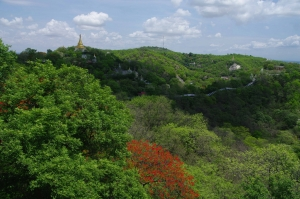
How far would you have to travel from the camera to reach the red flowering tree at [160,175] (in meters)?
12.9

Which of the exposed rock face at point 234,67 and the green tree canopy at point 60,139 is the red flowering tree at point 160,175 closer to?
the green tree canopy at point 60,139

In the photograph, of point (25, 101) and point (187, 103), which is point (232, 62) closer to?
point (187, 103)

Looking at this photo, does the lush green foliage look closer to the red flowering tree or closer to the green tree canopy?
the green tree canopy

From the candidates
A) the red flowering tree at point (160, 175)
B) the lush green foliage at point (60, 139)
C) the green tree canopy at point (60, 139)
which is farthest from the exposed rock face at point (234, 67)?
the lush green foliage at point (60, 139)

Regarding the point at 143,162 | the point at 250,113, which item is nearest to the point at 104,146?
the point at 143,162

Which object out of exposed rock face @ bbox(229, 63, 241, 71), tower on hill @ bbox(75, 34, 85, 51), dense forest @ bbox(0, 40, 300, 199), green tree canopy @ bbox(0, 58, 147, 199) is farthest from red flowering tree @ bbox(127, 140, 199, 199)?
exposed rock face @ bbox(229, 63, 241, 71)

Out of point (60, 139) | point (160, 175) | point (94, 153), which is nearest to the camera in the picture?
point (60, 139)

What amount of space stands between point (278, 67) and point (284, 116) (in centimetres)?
4812

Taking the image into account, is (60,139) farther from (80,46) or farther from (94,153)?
(80,46)

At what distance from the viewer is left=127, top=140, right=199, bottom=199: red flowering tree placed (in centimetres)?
1295

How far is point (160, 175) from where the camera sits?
1329 centimetres

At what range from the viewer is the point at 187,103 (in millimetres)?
40688

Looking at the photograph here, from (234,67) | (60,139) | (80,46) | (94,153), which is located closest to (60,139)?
(60,139)

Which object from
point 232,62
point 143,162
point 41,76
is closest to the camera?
point 41,76
